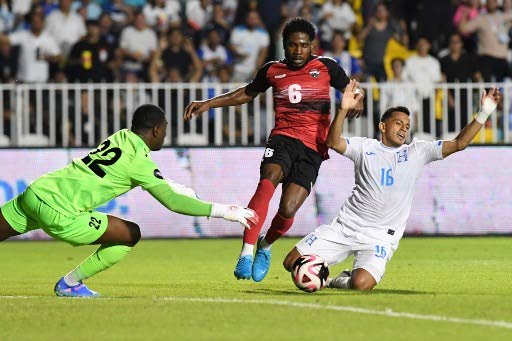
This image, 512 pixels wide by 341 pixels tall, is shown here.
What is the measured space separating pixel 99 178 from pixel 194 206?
2.74ft

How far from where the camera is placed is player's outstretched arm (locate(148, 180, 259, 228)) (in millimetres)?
10258

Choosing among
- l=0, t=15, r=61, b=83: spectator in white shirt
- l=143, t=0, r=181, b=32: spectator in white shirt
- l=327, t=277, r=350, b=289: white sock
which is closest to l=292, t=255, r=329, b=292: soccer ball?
l=327, t=277, r=350, b=289: white sock

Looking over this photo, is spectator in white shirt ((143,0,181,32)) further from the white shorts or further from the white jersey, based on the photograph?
the white shorts

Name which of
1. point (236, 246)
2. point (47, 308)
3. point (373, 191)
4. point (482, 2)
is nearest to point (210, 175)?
point (236, 246)

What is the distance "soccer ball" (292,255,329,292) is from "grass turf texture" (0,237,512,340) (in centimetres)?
9

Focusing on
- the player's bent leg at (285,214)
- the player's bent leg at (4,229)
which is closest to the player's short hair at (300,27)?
the player's bent leg at (285,214)

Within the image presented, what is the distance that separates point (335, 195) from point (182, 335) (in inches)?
448

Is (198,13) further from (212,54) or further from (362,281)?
(362,281)

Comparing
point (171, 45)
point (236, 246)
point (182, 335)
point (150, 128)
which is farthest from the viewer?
point (171, 45)

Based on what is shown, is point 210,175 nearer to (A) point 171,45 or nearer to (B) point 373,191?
(A) point 171,45

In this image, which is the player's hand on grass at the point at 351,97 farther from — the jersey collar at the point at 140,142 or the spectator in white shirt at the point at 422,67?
the spectator in white shirt at the point at 422,67

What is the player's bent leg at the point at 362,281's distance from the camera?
11398 mm

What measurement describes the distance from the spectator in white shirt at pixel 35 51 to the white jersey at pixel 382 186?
393 inches

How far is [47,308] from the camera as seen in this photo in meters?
9.91
